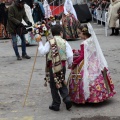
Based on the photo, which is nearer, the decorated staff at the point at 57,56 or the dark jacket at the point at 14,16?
the decorated staff at the point at 57,56

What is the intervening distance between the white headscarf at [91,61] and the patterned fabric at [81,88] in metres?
0.06

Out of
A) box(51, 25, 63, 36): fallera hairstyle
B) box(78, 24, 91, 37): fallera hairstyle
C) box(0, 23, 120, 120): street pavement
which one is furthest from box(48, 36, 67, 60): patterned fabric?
box(0, 23, 120, 120): street pavement

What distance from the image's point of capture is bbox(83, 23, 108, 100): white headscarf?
641 cm

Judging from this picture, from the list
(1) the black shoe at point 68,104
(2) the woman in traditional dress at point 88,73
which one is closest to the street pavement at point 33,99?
(1) the black shoe at point 68,104

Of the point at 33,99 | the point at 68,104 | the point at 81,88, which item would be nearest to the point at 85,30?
the point at 81,88

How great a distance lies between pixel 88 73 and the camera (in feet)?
21.1

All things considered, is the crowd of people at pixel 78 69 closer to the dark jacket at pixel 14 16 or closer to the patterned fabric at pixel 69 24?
the dark jacket at pixel 14 16

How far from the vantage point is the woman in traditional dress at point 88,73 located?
6.42 m

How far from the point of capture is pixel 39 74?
921 centimetres

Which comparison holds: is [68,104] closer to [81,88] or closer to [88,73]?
[81,88]

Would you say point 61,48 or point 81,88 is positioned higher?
point 61,48

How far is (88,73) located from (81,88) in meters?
0.28

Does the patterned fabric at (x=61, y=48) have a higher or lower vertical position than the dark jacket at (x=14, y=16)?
higher

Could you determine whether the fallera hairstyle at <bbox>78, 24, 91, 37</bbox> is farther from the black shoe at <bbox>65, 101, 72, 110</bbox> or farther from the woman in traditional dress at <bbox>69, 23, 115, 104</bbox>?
the black shoe at <bbox>65, 101, 72, 110</bbox>
